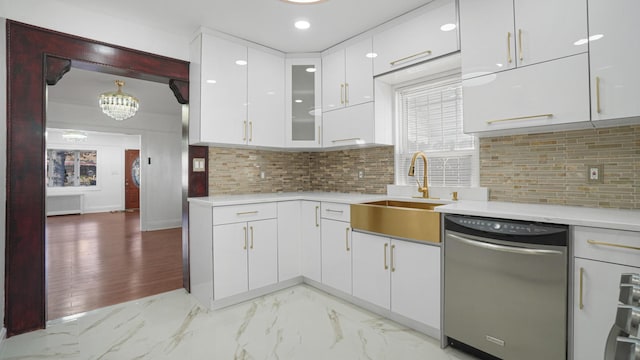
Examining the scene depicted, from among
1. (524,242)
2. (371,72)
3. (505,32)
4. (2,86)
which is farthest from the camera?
(371,72)

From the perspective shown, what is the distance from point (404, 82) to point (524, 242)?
6.31ft

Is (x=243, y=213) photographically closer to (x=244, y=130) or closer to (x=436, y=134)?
(x=244, y=130)

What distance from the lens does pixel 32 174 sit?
2348 mm

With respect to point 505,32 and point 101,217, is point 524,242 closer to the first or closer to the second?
point 505,32

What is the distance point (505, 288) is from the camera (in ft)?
5.70

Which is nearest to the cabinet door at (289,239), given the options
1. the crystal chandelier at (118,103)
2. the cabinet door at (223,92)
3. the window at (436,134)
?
the cabinet door at (223,92)

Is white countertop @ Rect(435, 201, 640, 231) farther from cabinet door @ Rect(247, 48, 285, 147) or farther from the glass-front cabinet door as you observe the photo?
cabinet door @ Rect(247, 48, 285, 147)

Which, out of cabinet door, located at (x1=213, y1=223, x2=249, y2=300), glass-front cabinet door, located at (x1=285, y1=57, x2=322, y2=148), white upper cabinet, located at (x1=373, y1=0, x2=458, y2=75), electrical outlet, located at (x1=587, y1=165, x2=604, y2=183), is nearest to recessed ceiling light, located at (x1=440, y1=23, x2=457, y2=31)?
white upper cabinet, located at (x1=373, y1=0, x2=458, y2=75)

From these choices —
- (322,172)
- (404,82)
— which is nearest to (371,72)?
(404,82)

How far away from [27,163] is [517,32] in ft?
11.7

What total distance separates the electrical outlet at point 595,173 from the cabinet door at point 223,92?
110 inches

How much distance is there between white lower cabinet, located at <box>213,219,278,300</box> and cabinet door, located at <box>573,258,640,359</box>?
226 cm

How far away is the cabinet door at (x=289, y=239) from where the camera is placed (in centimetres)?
307

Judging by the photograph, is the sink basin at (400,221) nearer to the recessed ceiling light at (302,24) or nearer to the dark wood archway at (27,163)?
the recessed ceiling light at (302,24)
